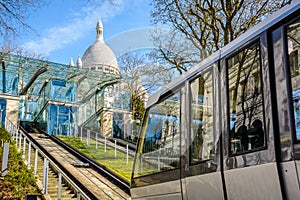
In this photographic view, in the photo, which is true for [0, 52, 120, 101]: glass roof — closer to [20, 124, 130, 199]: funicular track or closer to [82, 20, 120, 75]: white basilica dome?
[82, 20, 120, 75]: white basilica dome

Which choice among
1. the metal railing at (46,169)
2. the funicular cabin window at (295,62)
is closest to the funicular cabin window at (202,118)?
the funicular cabin window at (295,62)

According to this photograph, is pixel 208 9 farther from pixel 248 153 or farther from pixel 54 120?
pixel 54 120

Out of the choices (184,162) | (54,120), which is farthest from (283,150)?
(54,120)

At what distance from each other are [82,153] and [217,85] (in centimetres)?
1542

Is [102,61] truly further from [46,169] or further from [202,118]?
[202,118]

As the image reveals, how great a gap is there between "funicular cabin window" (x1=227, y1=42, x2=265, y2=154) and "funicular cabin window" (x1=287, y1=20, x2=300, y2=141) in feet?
1.36

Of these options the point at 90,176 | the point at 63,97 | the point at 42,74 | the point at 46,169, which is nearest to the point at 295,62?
the point at 46,169

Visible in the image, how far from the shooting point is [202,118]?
476 cm

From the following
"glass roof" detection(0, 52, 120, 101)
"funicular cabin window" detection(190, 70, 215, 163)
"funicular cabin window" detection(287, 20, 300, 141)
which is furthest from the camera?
"glass roof" detection(0, 52, 120, 101)

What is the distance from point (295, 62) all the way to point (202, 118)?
5.39 ft

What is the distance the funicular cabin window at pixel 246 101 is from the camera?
3723 mm

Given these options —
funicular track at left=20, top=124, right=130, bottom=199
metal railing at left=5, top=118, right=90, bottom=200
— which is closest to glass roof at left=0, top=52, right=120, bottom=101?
funicular track at left=20, top=124, right=130, bottom=199

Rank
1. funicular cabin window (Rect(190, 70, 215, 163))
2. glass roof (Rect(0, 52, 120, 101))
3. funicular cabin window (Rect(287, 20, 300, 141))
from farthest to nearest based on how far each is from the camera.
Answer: glass roof (Rect(0, 52, 120, 101)) < funicular cabin window (Rect(190, 70, 215, 163)) < funicular cabin window (Rect(287, 20, 300, 141))

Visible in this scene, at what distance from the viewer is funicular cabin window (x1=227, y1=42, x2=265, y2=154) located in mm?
3723
